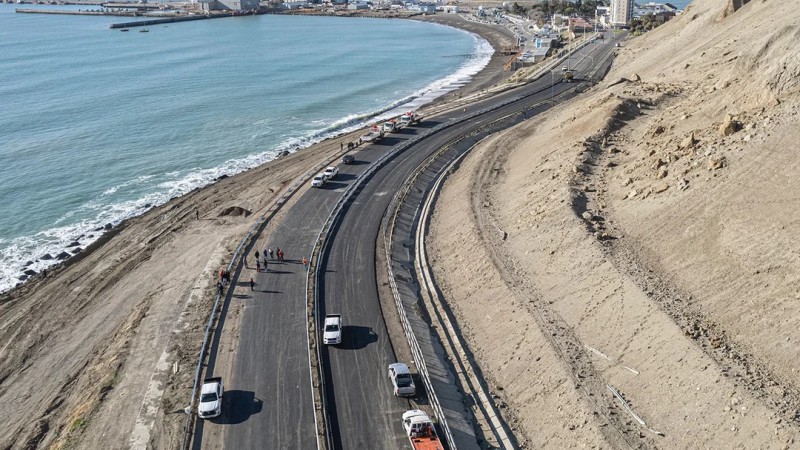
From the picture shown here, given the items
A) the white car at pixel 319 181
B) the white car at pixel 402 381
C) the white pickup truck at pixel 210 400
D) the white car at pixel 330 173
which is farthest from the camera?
the white car at pixel 330 173

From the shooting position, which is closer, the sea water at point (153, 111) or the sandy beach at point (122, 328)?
the sandy beach at point (122, 328)

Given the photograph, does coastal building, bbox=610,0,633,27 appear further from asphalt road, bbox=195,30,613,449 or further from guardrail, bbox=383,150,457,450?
asphalt road, bbox=195,30,613,449

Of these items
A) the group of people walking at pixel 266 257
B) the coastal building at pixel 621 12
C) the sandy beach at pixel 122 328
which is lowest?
the sandy beach at pixel 122 328

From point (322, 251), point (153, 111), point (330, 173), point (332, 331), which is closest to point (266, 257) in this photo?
point (322, 251)

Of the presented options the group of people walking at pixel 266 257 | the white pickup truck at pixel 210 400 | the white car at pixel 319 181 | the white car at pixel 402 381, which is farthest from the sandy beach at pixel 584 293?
the white car at pixel 319 181

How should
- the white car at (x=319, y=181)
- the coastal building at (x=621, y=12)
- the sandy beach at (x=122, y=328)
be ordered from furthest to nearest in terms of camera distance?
the coastal building at (x=621, y=12), the white car at (x=319, y=181), the sandy beach at (x=122, y=328)

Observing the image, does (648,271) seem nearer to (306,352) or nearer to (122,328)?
(306,352)

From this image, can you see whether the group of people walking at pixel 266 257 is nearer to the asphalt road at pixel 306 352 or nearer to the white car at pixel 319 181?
the asphalt road at pixel 306 352

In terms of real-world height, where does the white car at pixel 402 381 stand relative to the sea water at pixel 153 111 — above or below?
below

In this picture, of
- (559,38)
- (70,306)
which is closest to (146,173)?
(70,306)
